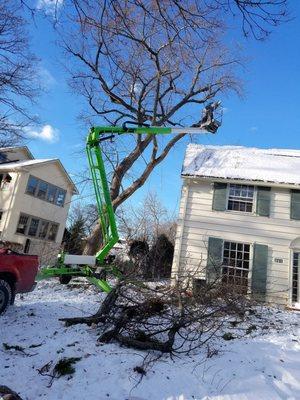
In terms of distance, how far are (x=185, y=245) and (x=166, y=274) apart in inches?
92.9

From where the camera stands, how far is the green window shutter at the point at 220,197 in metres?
15.4

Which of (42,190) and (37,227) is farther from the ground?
(42,190)

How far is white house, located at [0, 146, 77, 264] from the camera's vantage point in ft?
83.8

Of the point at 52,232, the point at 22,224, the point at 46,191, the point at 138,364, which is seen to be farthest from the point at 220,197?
the point at 52,232

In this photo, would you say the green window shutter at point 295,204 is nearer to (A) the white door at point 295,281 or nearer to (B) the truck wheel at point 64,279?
(A) the white door at point 295,281

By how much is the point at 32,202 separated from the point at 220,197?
16.2m

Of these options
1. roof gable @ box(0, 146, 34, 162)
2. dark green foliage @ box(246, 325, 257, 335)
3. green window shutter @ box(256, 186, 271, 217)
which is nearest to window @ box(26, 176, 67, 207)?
roof gable @ box(0, 146, 34, 162)

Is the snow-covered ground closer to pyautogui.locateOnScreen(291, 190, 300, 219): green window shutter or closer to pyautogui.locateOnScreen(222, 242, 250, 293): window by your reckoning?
pyautogui.locateOnScreen(222, 242, 250, 293): window

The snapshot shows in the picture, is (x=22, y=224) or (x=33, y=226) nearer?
(x=22, y=224)

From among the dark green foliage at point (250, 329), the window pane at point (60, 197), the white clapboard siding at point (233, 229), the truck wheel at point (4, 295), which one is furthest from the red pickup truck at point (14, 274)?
the window pane at point (60, 197)

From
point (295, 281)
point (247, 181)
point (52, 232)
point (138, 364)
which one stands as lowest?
point (138, 364)

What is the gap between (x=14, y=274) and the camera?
7969mm

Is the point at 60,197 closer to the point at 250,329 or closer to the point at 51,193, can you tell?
the point at 51,193

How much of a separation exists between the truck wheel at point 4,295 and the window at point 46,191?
65.6 feet
